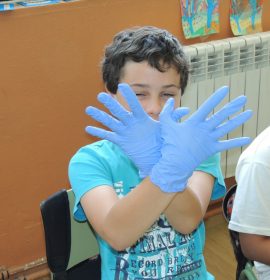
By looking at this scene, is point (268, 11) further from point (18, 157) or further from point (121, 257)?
point (121, 257)

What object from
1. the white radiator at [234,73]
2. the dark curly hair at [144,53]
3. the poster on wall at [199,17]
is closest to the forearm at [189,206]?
the dark curly hair at [144,53]

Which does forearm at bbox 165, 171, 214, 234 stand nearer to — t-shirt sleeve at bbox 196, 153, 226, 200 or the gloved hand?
t-shirt sleeve at bbox 196, 153, 226, 200

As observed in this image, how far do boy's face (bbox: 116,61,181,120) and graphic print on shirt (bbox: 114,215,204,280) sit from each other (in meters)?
0.26

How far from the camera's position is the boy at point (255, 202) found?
1.05 metres

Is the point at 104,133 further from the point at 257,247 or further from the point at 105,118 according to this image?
the point at 257,247

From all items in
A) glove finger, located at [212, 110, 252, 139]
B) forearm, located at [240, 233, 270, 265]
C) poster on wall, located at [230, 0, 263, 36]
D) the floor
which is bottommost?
the floor

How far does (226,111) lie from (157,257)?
0.43 metres

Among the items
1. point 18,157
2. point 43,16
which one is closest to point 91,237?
point 18,157

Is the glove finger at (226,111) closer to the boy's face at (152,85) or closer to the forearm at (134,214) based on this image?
the forearm at (134,214)

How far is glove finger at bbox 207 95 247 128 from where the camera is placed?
0.69 metres

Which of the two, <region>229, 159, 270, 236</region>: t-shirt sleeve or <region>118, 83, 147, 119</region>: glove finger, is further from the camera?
<region>229, 159, 270, 236</region>: t-shirt sleeve

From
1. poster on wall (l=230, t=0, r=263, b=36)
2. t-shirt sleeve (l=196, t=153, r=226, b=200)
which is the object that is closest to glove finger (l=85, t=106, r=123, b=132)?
t-shirt sleeve (l=196, t=153, r=226, b=200)

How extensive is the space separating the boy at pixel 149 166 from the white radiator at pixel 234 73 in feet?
3.24

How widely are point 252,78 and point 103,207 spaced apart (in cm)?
150
